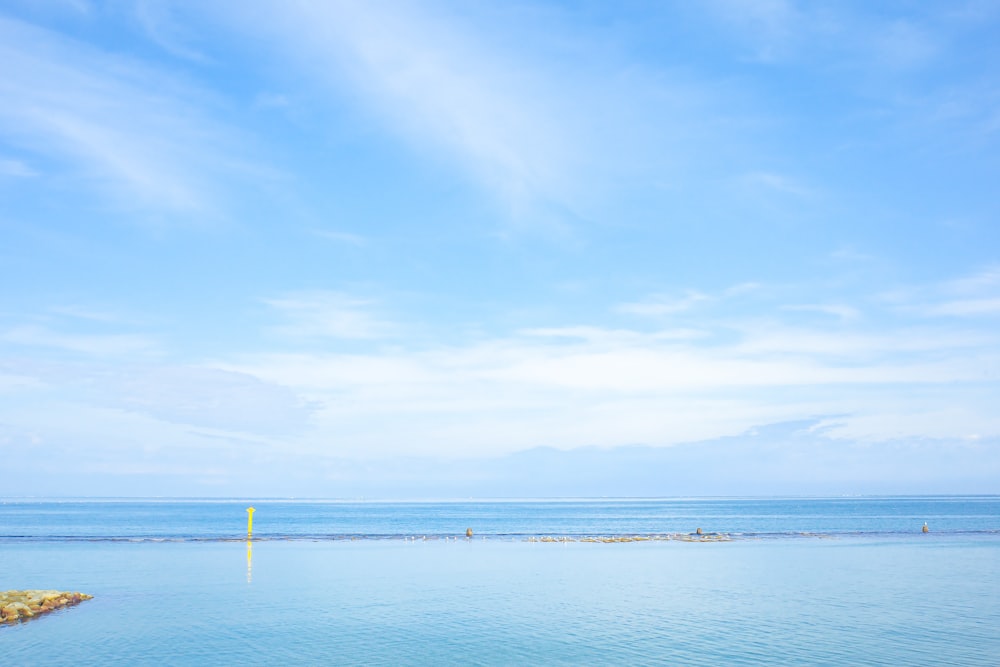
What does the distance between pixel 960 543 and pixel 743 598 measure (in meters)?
43.1

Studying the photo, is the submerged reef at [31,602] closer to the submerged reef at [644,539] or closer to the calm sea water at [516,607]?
the calm sea water at [516,607]

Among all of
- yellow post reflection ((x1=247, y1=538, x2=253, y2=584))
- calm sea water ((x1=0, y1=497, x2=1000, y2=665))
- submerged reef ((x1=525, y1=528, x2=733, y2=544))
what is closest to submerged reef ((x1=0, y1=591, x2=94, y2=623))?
calm sea water ((x1=0, y1=497, x2=1000, y2=665))

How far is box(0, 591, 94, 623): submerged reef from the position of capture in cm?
3288

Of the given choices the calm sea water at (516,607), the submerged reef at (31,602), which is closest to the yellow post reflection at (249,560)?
the calm sea water at (516,607)

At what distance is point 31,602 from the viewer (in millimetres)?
34594

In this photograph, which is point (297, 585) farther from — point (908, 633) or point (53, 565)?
point (908, 633)

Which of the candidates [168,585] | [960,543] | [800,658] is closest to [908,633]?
[800,658]

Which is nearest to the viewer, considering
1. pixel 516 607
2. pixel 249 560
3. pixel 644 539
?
pixel 516 607

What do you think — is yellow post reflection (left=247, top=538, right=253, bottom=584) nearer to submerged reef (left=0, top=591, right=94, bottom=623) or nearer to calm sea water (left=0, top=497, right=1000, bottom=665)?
calm sea water (left=0, top=497, right=1000, bottom=665)

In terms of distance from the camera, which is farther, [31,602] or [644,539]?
[644,539]

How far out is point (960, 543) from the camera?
69.2 metres

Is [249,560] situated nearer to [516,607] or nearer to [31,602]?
[31,602]

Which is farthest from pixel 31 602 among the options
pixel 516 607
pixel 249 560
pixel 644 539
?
pixel 644 539

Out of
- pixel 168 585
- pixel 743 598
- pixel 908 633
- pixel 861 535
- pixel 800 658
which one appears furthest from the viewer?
pixel 861 535
